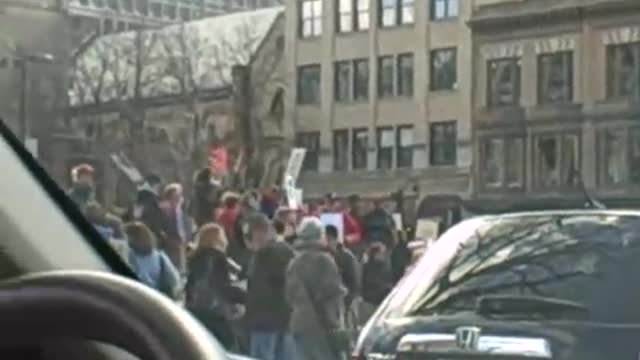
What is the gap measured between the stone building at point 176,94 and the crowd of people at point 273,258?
0.07 m

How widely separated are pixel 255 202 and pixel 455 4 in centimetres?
71

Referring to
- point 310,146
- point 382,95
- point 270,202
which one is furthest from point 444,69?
point 270,202

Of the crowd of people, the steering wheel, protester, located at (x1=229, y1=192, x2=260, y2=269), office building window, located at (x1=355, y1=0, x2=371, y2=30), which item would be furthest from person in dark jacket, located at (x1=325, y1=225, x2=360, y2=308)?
the steering wheel

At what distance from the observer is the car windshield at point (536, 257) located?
2646 millimetres

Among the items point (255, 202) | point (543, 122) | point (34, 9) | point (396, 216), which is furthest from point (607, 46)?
point (34, 9)

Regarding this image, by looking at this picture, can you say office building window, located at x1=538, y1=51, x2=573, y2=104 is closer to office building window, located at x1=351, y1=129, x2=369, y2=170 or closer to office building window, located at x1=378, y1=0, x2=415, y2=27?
office building window, located at x1=378, y1=0, x2=415, y2=27

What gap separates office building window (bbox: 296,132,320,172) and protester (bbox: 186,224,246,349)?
1.58 feet

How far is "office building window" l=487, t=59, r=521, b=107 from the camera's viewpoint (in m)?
3.29

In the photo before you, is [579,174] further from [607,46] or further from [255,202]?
[255,202]

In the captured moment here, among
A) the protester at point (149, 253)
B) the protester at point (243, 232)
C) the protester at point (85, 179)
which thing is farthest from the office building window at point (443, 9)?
the protester at point (85, 179)

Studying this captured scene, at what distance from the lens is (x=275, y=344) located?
269cm

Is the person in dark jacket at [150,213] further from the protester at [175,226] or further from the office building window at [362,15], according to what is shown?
the office building window at [362,15]

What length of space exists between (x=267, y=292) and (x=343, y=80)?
0.68 m

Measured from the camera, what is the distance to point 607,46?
3314 millimetres
